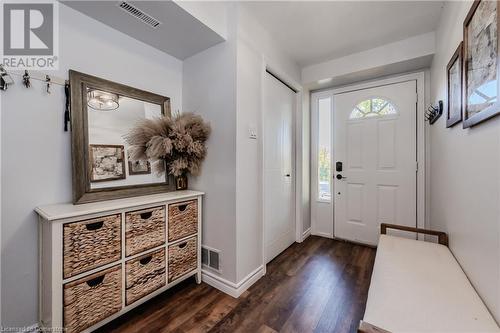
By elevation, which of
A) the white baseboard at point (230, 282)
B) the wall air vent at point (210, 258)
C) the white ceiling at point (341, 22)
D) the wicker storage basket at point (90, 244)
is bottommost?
the white baseboard at point (230, 282)

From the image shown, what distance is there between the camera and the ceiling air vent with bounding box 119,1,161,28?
57.6 inches

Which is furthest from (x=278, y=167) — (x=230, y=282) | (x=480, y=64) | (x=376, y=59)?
(x=480, y=64)

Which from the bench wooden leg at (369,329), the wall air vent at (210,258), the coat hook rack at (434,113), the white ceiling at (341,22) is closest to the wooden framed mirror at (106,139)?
the wall air vent at (210,258)

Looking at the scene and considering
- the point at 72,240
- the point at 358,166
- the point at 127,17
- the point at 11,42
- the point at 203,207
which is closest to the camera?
the point at 72,240

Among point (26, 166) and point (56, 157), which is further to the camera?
point (56, 157)

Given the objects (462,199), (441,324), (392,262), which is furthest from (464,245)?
(441,324)

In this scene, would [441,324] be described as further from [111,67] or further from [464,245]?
[111,67]

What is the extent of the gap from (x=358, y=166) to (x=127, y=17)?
2.90 m

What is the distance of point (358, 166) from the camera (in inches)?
111

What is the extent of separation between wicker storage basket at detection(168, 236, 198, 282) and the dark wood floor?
0.19m

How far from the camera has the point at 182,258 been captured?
1.76 metres

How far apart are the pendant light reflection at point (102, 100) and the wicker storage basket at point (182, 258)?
3.92ft

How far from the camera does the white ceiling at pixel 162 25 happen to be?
1.46 m

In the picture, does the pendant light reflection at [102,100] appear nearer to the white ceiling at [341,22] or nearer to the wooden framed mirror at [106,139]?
the wooden framed mirror at [106,139]
